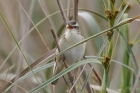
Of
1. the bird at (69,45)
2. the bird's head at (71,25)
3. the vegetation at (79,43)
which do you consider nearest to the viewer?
the vegetation at (79,43)

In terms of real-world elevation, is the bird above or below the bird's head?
below

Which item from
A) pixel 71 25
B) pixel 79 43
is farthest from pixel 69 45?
pixel 79 43

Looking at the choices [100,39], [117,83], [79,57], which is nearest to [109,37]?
[100,39]

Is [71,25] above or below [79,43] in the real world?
above

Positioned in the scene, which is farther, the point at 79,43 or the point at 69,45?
the point at 69,45

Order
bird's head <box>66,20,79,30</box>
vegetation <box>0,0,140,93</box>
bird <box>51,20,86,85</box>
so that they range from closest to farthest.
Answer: vegetation <box>0,0,140,93</box>
bird's head <box>66,20,79,30</box>
bird <box>51,20,86,85</box>

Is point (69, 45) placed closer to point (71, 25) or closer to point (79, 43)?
point (71, 25)

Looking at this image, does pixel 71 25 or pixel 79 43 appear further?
pixel 71 25

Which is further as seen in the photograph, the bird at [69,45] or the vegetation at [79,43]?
the bird at [69,45]

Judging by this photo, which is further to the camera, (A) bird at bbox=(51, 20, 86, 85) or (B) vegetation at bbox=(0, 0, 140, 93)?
(A) bird at bbox=(51, 20, 86, 85)

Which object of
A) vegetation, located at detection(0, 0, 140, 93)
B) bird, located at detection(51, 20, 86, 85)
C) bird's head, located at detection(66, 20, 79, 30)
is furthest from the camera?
bird, located at detection(51, 20, 86, 85)

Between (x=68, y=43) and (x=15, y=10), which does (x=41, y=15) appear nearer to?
(x=15, y=10)

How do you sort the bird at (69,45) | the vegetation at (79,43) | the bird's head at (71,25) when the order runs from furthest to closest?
the bird at (69,45)
the bird's head at (71,25)
the vegetation at (79,43)
